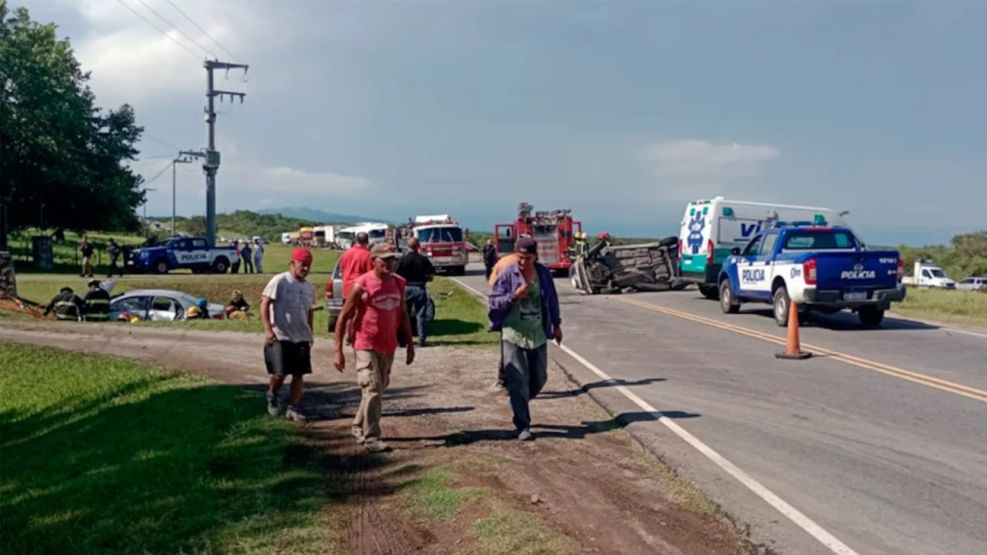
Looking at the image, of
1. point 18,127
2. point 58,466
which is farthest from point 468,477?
point 18,127

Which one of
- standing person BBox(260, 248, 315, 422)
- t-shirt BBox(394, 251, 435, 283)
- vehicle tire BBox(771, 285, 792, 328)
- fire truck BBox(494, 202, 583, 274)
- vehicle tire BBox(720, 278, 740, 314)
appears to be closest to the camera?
standing person BBox(260, 248, 315, 422)

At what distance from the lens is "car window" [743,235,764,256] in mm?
20328

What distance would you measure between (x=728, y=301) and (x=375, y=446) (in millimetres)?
14868

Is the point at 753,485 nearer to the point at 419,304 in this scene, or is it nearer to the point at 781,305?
the point at 419,304

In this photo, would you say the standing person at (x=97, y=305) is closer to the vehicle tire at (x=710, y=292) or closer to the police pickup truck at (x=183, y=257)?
the vehicle tire at (x=710, y=292)

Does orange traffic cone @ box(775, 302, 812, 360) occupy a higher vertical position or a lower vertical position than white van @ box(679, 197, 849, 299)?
lower

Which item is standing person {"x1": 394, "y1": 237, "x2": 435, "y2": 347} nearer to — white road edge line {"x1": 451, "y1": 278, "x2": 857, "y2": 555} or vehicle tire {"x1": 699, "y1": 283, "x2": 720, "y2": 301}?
white road edge line {"x1": 451, "y1": 278, "x2": 857, "y2": 555}

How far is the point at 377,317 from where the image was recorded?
8141 millimetres

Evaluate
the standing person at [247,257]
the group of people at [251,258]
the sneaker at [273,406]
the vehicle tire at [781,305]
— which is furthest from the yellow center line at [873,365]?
the standing person at [247,257]

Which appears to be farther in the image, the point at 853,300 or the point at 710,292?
the point at 710,292

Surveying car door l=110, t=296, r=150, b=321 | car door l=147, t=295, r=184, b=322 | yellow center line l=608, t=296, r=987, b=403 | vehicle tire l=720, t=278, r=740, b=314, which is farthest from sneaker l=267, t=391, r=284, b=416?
car door l=110, t=296, r=150, b=321

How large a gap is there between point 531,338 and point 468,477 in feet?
6.08

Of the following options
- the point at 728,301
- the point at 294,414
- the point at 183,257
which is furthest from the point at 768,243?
the point at 183,257

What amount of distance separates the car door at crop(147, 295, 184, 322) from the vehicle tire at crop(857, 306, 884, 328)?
15.3 m
